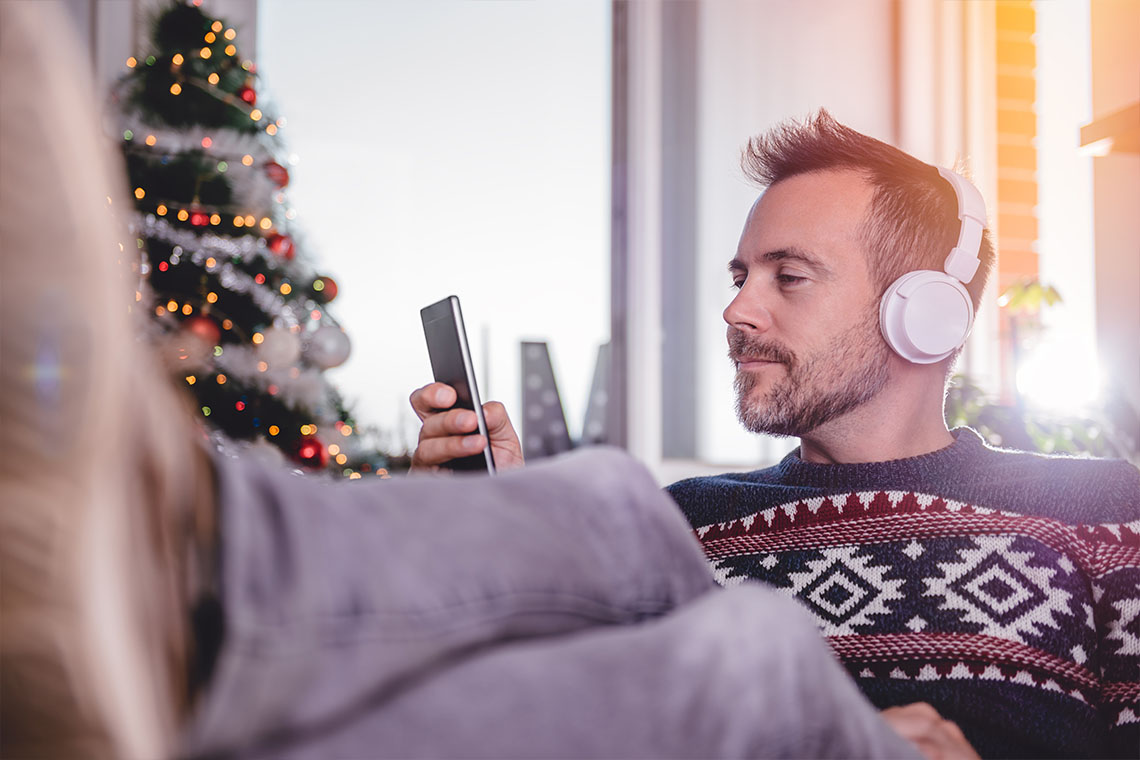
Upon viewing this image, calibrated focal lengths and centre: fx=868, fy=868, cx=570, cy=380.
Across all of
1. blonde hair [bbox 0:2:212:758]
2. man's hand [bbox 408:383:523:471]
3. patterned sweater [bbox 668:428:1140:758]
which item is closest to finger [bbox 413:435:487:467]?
man's hand [bbox 408:383:523:471]

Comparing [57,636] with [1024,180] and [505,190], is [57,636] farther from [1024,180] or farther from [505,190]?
[1024,180]

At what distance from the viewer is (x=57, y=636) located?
0.26 metres

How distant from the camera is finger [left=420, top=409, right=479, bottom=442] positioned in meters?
0.99

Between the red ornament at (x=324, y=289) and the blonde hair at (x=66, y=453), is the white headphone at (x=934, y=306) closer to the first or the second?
the blonde hair at (x=66, y=453)

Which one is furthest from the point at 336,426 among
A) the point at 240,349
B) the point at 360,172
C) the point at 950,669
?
the point at 950,669

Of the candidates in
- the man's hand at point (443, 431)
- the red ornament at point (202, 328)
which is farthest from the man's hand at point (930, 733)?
the red ornament at point (202, 328)

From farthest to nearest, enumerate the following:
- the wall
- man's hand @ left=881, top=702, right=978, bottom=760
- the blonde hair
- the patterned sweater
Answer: the wall
the patterned sweater
man's hand @ left=881, top=702, right=978, bottom=760
the blonde hair

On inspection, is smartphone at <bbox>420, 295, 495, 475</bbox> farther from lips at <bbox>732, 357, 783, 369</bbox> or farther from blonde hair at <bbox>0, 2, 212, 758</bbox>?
blonde hair at <bbox>0, 2, 212, 758</bbox>

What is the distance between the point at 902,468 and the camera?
1.06 meters

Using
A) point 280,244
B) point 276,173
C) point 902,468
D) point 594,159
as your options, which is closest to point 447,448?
point 902,468

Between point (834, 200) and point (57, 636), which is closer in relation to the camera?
point (57, 636)

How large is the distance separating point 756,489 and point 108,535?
0.95 meters

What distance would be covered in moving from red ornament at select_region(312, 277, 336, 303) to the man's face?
1.60 meters

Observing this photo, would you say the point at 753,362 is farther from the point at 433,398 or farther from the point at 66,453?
→ the point at 66,453
